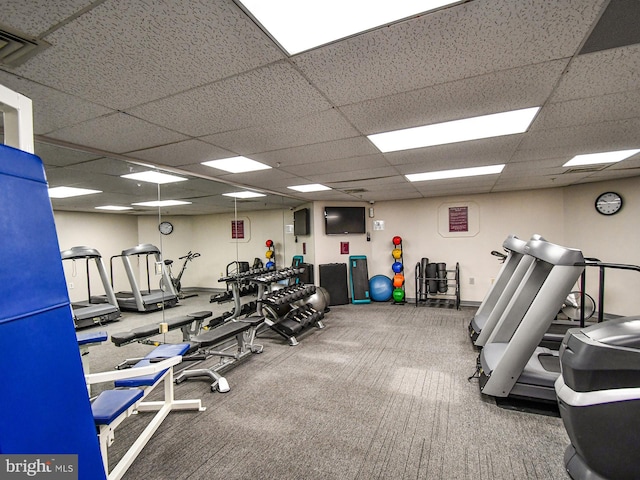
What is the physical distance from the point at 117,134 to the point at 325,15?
2056mm

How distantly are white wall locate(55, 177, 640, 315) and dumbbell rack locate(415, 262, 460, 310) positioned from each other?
0.77 ft

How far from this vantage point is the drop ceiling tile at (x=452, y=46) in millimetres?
1133

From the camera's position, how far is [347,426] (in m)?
2.23

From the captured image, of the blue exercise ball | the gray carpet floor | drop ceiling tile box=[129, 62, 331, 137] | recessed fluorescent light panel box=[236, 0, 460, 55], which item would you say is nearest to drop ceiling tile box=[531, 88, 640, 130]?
recessed fluorescent light panel box=[236, 0, 460, 55]

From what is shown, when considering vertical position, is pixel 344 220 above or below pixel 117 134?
below

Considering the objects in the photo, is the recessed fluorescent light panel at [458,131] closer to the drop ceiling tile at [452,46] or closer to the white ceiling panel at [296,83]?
the white ceiling panel at [296,83]

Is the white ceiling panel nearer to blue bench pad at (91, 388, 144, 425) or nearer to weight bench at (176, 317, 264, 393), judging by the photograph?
blue bench pad at (91, 388, 144, 425)

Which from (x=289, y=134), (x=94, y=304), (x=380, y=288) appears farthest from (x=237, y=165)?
(x=380, y=288)

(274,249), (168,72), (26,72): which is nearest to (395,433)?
(168,72)

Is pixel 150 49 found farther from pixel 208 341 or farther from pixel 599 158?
pixel 599 158

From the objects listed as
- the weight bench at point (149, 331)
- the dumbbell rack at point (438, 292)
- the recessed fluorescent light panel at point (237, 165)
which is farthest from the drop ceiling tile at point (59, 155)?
the dumbbell rack at point (438, 292)

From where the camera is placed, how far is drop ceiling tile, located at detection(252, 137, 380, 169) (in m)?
2.73

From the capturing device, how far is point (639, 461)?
4.70 feet

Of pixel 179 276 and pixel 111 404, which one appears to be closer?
pixel 111 404
